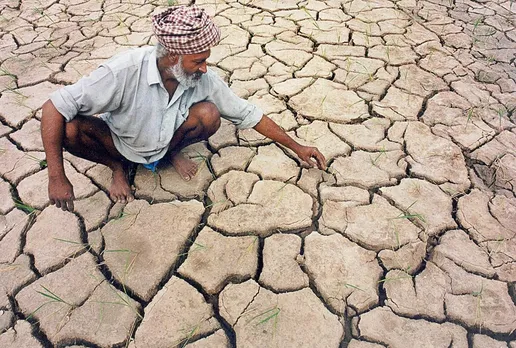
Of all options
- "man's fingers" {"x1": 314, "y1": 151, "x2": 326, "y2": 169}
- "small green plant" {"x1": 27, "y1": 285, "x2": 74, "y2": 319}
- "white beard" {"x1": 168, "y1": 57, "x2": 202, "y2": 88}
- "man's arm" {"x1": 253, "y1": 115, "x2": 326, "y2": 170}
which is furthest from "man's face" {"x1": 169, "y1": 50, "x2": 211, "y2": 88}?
"small green plant" {"x1": 27, "y1": 285, "x2": 74, "y2": 319}

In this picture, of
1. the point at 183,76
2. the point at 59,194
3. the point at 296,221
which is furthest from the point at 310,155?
the point at 59,194

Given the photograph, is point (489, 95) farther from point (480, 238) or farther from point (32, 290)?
point (32, 290)

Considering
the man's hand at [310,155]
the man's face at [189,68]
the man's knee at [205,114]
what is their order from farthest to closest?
1. the man's hand at [310,155]
2. the man's knee at [205,114]
3. the man's face at [189,68]

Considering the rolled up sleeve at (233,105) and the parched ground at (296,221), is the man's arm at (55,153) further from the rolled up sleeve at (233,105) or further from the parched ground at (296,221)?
the rolled up sleeve at (233,105)

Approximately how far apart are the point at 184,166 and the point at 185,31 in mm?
772

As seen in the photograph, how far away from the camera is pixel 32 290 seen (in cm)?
172

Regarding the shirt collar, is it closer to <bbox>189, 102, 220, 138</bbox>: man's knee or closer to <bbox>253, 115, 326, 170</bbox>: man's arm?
<bbox>189, 102, 220, 138</bbox>: man's knee

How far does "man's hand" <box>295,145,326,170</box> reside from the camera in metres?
2.16

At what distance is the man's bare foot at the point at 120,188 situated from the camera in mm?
2076

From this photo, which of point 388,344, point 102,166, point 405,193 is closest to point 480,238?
point 405,193

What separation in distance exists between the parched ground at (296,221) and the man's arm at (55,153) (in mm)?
295

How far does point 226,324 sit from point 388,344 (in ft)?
2.00

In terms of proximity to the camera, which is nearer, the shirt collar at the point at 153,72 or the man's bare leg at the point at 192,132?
the shirt collar at the point at 153,72

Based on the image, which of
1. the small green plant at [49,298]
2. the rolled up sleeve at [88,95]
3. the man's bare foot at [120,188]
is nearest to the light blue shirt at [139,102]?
the rolled up sleeve at [88,95]
